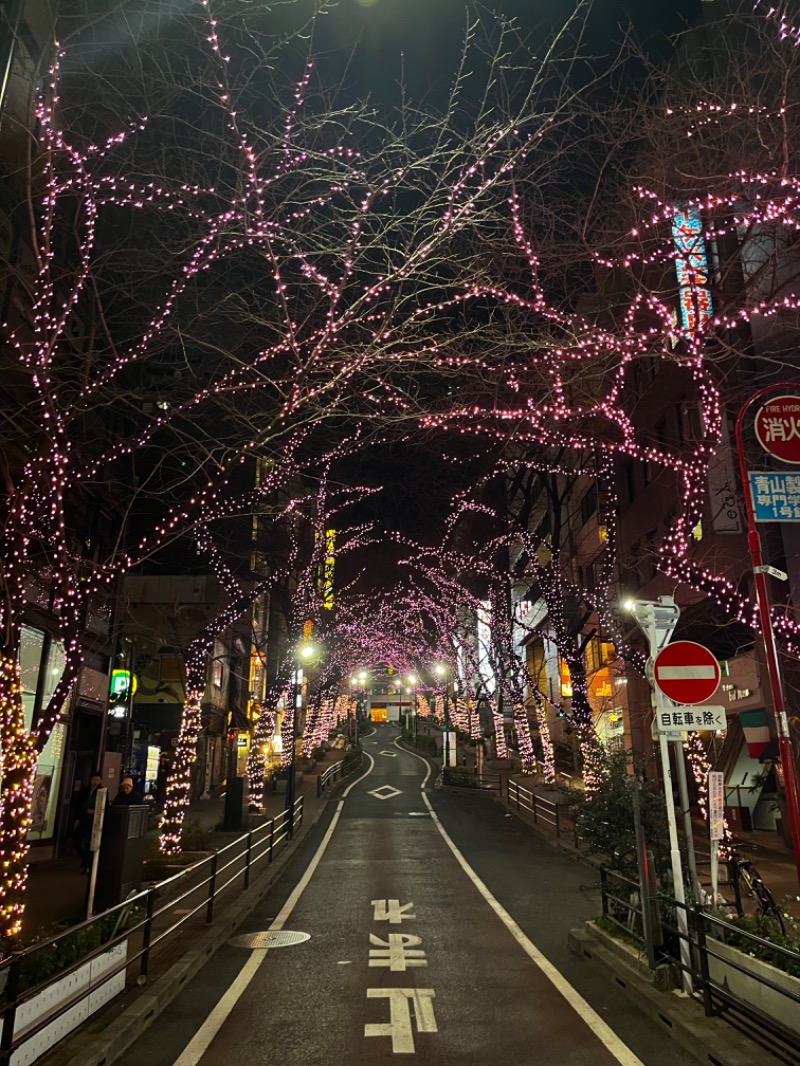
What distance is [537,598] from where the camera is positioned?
46.3 meters

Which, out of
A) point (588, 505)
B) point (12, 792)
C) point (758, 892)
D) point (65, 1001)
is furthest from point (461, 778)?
point (65, 1001)

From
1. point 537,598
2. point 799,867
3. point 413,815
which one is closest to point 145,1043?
point 799,867

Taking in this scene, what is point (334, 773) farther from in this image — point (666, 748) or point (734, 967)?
point (734, 967)

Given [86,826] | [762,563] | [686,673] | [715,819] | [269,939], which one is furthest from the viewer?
[86,826]

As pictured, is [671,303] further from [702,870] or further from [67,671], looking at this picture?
[67,671]

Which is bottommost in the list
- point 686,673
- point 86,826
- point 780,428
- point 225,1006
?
point 225,1006

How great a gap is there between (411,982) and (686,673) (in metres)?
4.34

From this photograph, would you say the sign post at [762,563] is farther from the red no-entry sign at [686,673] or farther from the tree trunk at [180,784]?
the tree trunk at [180,784]

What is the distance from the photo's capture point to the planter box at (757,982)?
520cm

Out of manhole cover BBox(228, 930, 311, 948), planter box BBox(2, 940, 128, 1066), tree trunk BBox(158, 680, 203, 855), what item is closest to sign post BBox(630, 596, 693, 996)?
manhole cover BBox(228, 930, 311, 948)

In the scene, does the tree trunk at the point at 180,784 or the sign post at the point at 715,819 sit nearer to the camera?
the sign post at the point at 715,819

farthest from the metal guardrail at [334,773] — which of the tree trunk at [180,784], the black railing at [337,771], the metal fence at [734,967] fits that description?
the metal fence at [734,967]

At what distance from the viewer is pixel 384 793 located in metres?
30.7

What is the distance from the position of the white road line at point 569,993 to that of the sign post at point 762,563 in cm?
209
